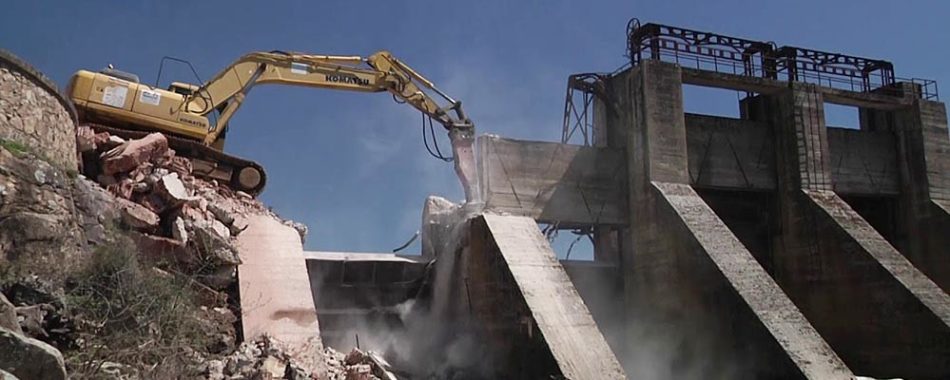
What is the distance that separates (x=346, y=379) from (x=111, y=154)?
14.0 feet

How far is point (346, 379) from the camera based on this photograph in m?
10.5

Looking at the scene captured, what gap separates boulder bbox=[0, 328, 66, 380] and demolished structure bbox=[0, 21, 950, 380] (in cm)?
2

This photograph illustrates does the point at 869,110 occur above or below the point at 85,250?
above

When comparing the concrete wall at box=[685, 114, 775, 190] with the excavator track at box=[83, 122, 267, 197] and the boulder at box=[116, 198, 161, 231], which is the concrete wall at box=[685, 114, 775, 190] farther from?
the boulder at box=[116, 198, 161, 231]

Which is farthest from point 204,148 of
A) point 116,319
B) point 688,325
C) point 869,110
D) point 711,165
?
point 869,110

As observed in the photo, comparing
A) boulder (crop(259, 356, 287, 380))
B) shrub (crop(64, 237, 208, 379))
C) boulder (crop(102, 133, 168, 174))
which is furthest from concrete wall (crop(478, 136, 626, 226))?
shrub (crop(64, 237, 208, 379))

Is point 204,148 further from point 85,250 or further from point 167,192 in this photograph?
point 85,250

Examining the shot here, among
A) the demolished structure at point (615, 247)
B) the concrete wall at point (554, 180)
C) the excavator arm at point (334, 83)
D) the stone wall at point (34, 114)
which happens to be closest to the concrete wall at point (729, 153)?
the demolished structure at point (615, 247)

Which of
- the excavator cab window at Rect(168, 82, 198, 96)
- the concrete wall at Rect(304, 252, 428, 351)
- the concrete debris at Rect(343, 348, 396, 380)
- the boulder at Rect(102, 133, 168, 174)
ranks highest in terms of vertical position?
the excavator cab window at Rect(168, 82, 198, 96)

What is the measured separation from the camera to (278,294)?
10.6 meters

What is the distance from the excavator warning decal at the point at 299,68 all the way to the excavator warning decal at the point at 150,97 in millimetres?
2443

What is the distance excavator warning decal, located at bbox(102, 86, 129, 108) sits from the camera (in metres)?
12.3

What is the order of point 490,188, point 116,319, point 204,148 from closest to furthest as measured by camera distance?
point 116,319, point 204,148, point 490,188

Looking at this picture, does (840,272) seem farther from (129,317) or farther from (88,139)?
(88,139)
